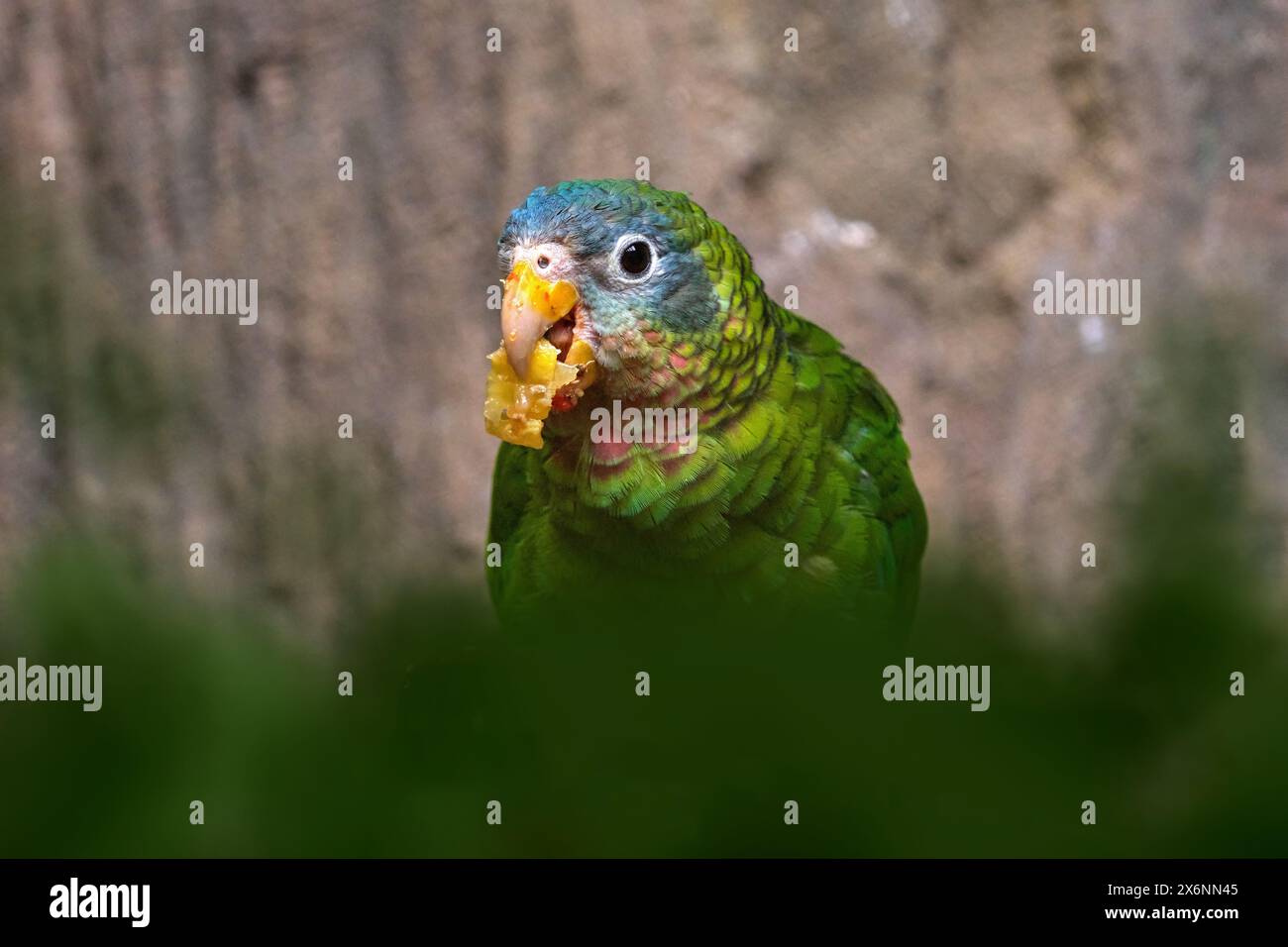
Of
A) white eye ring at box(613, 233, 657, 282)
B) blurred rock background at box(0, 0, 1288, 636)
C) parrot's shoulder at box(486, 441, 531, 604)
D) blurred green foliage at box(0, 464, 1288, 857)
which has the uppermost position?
blurred rock background at box(0, 0, 1288, 636)

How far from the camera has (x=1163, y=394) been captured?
1.03 m

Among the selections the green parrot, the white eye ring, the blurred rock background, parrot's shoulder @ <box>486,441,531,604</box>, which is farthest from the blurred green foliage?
the blurred rock background

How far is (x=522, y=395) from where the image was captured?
7.00ft

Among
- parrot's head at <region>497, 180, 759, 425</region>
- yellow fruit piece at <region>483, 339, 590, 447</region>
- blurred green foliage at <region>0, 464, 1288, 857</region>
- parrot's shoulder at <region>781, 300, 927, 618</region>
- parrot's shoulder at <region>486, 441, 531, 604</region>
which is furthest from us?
parrot's shoulder at <region>486, 441, 531, 604</region>

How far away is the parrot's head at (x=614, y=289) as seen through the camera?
2227mm

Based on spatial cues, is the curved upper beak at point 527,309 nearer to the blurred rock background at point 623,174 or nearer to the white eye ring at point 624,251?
the white eye ring at point 624,251

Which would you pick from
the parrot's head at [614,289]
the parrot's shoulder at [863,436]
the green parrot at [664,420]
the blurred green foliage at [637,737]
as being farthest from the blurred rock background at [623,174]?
the blurred green foliage at [637,737]

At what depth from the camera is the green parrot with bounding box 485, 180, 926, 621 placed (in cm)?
224

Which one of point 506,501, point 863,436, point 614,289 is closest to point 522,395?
point 614,289

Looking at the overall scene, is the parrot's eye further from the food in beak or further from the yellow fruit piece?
the yellow fruit piece

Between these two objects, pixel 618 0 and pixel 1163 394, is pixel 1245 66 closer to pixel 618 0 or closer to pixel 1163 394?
pixel 618 0

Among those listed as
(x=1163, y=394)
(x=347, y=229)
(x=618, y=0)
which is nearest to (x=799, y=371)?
(x=1163, y=394)

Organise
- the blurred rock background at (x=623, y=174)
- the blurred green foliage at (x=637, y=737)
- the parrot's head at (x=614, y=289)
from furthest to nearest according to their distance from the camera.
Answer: the blurred rock background at (x=623, y=174) < the parrot's head at (x=614, y=289) < the blurred green foliage at (x=637, y=737)

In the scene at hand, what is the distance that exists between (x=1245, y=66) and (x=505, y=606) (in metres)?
2.98
